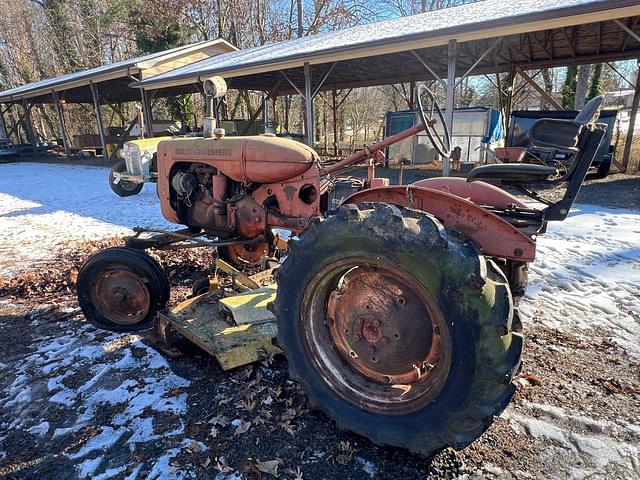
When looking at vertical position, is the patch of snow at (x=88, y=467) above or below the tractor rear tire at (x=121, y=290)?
below

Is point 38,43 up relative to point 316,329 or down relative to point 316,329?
up

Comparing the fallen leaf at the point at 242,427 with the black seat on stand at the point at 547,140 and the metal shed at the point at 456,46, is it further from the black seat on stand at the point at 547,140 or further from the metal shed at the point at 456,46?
the metal shed at the point at 456,46

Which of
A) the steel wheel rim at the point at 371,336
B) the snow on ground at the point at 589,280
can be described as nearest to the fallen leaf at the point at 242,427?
the steel wheel rim at the point at 371,336

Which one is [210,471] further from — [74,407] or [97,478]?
[74,407]

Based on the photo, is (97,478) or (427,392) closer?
(427,392)

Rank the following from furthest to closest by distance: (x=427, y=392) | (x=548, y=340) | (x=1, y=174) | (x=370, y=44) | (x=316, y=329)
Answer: (x=1, y=174)
(x=370, y=44)
(x=548, y=340)
(x=316, y=329)
(x=427, y=392)

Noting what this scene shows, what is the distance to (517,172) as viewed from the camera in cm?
188

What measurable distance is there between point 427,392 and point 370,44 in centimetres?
808

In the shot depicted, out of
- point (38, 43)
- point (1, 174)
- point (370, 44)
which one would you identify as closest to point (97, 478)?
point (370, 44)

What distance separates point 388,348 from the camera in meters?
1.79

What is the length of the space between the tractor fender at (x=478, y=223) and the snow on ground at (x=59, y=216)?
176 inches

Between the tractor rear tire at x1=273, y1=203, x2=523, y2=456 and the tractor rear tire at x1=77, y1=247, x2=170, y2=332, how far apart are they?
141cm

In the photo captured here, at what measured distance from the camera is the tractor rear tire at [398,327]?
143 cm

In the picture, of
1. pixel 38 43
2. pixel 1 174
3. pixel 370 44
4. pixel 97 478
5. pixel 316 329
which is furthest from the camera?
pixel 38 43
